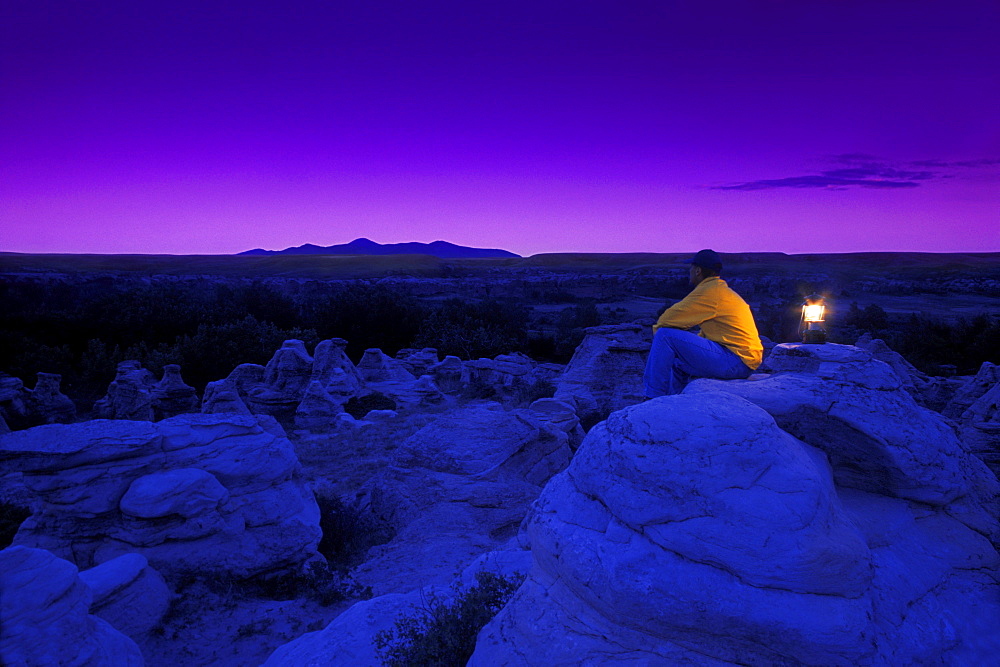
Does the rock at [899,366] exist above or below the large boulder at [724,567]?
below

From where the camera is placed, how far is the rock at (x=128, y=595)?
4180 millimetres

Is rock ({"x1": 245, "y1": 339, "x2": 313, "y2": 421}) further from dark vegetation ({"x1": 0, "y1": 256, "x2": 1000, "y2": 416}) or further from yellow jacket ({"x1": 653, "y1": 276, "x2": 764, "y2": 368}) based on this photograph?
yellow jacket ({"x1": 653, "y1": 276, "x2": 764, "y2": 368})

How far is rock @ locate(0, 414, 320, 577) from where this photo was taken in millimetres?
4926

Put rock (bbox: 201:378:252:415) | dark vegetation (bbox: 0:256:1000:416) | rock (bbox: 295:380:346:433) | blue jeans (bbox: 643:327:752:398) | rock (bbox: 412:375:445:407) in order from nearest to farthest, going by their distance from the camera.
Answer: blue jeans (bbox: 643:327:752:398), rock (bbox: 201:378:252:415), rock (bbox: 295:380:346:433), rock (bbox: 412:375:445:407), dark vegetation (bbox: 0:256:1000:416)

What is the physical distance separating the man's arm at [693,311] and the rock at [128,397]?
12.8m

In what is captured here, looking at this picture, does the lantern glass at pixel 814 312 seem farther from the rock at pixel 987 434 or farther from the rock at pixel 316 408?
Answer: the rock at pixel 316 408

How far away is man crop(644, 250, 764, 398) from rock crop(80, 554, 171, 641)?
4.50m

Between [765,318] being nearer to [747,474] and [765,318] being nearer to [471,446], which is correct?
[471,446]

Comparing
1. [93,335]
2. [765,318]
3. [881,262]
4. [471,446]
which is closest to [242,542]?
[471,446]

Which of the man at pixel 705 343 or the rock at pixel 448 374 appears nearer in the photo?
the man at pixel 705 343

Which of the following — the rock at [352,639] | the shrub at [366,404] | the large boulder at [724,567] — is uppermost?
the large boulder at [724,567]

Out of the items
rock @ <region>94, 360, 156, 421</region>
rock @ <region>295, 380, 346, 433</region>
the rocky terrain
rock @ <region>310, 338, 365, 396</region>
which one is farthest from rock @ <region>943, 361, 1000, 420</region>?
rock @ <region>94, 360, 156, 421</region>

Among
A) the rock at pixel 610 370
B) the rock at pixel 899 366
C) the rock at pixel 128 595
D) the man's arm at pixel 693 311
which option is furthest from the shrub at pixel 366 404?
the rock at pixel 899 366

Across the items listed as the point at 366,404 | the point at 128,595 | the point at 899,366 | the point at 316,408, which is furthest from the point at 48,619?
the point at 899,366
